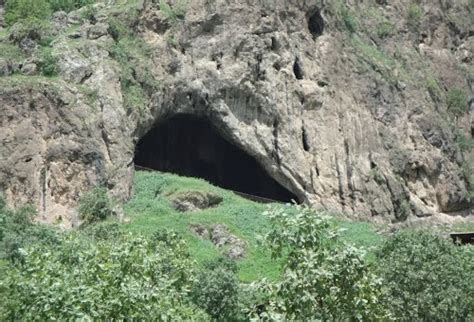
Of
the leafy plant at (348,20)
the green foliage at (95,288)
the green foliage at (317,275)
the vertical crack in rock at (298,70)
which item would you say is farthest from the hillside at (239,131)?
the green foliage at (317,275)

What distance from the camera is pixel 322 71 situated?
44.6m

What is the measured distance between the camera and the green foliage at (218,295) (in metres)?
27.1

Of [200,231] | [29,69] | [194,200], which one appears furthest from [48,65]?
[200,231]

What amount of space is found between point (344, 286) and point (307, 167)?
97.4ft

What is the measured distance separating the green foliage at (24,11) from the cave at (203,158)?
8.79m

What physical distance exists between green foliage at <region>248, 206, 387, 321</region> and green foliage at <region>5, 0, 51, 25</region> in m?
29.7

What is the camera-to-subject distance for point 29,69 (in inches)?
1439

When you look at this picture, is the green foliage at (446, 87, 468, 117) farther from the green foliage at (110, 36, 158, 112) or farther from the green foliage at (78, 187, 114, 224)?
the green foliage at (78, 187, 114, 224)

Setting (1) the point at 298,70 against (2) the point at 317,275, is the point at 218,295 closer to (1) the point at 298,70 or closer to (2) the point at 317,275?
(2) the point at 317,275

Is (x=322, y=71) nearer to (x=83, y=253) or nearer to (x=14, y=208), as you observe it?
(x=14, y=208)

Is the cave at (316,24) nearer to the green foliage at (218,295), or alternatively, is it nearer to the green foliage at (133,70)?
the green foliage at (133,70)

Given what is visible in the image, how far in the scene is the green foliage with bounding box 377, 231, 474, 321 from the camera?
24.8m

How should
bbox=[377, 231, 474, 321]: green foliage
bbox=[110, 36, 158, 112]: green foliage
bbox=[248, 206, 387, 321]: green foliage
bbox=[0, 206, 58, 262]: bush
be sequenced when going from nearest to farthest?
1. bbox=[248, 206, 387, 321]: green foliage
2. bbox=[377, 231, 474, 321]: green foliage
3. bbox=[0, 206, 58, 262]: bush
4. bbox=[110, 36, 158, 112]: green foliage

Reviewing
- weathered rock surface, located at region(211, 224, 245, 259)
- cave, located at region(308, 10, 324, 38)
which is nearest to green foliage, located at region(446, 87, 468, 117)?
cave, located at region(308, 10, 324, 38)
